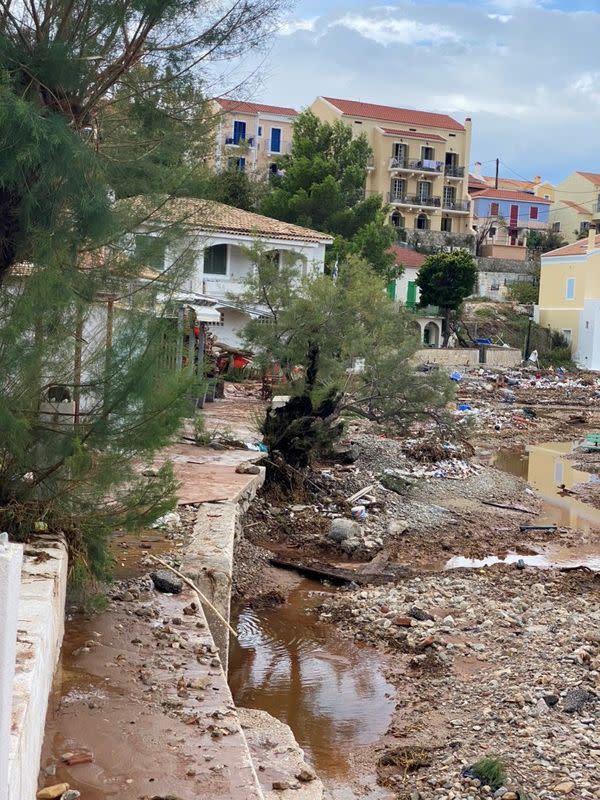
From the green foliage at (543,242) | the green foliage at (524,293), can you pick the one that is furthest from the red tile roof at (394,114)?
the green foliage at (524,293)

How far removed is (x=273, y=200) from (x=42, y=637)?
35.4 meters

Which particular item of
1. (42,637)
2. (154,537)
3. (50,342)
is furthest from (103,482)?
(154,537)

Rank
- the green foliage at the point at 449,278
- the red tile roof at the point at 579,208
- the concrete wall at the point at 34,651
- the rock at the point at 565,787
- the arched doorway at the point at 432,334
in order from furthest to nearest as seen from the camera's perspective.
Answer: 1. the red tile roof at the point at 579,208
2. the arched doorway at the point at 432,334
3. the green foliage at the point at 449,278
4. the rock at the point at 565,787
5. the concrete wall at the point at 34,651

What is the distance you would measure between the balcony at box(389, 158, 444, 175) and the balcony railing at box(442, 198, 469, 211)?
2.12 meters

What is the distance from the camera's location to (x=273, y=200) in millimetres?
38844

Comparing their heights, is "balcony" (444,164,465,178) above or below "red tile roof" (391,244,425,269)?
above

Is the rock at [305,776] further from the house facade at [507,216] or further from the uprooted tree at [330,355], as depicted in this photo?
the house facade at [507,216]

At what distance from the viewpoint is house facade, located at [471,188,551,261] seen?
65.9m

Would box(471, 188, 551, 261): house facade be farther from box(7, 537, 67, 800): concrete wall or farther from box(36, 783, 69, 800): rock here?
box(36, 783, 69, 800): rock

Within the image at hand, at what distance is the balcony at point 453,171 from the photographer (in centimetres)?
6519

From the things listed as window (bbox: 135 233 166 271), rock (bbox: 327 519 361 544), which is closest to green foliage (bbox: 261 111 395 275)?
rock (bbox: 327 519 361 544)

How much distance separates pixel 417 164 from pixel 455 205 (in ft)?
13.6

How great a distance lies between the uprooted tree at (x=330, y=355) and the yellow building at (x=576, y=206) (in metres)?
55.4

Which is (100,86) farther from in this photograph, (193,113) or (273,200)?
(273,200)
